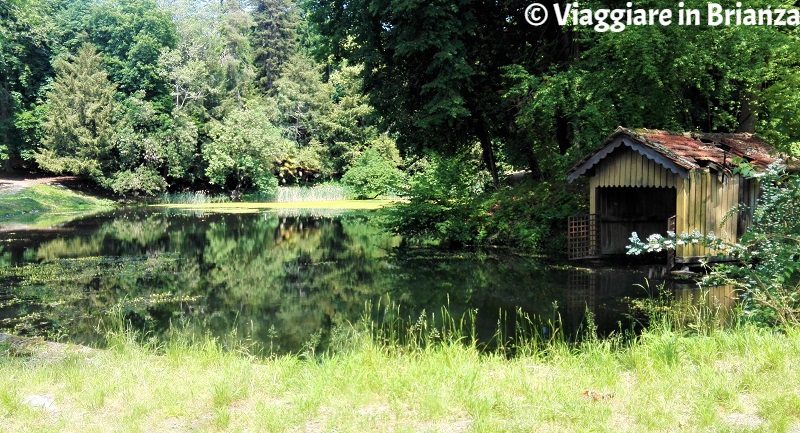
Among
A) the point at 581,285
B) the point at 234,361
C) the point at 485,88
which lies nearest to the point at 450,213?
the point at 485,88

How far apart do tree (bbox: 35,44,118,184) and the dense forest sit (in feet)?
0.32

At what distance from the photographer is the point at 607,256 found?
16.7 metres

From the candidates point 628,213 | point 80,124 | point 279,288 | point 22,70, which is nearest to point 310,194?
point 80,124

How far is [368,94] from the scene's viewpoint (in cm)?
2630

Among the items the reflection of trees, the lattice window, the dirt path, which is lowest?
the reflection of trees

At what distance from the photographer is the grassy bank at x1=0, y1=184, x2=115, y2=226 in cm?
3228

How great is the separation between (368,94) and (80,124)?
2599 cm

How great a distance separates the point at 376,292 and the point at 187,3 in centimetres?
6087

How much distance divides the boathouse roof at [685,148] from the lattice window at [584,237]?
5.18 ft

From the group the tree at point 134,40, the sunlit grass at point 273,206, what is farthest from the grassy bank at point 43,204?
the tree at point 134,40

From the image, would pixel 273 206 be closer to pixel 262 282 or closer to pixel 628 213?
pixel 262 282

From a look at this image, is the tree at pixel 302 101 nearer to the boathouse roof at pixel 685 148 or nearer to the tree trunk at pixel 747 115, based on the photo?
the tree trunk at pixel 747 115

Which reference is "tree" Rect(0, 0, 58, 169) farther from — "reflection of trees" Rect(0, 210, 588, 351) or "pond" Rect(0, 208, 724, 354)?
"reflection of trees" Rect(0, 210, 588, 351)

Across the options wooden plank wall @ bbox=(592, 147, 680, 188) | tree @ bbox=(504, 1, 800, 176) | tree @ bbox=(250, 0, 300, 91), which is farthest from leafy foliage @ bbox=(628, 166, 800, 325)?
tree @ bbox=(250, 0, 300, 91)
